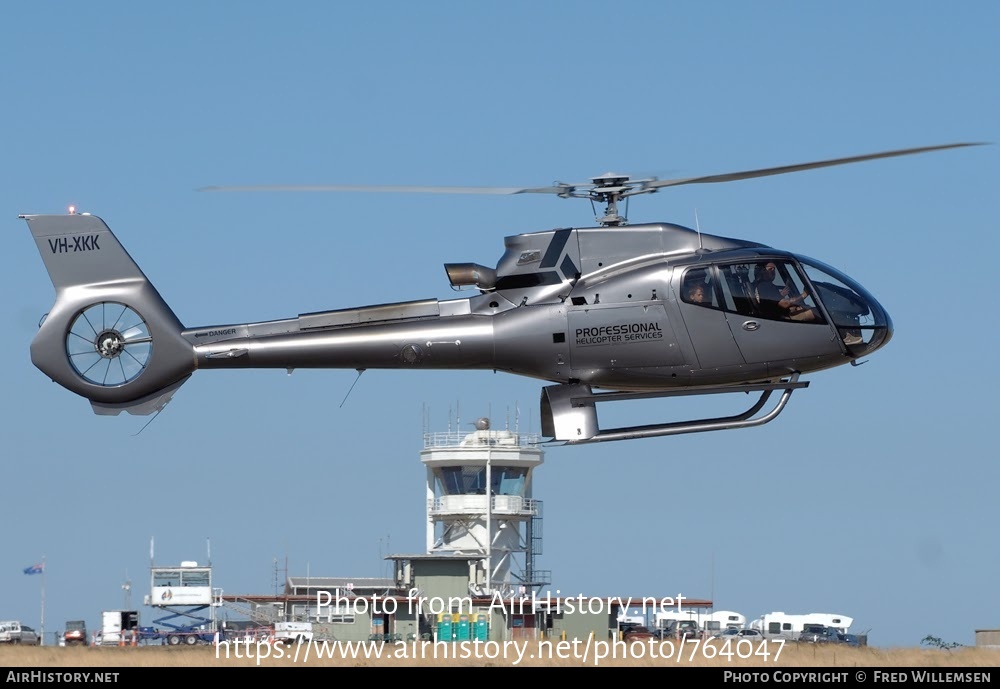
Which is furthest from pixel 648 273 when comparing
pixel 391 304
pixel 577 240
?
pixel 391 304

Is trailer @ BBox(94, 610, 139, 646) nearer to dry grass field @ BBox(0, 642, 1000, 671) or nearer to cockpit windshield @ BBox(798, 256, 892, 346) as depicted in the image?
dry grass field @ BBox(0, 642, 1000, 671)

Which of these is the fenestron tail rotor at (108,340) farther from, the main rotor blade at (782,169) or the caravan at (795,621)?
the caravan at (795,621)

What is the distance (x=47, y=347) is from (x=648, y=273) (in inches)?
428

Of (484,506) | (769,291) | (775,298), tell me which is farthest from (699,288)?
(484,506)

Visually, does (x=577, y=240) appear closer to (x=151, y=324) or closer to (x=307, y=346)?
(x=307, y=346)

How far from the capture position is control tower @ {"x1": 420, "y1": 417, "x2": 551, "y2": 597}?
239ft

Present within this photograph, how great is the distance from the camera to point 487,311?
28.1m

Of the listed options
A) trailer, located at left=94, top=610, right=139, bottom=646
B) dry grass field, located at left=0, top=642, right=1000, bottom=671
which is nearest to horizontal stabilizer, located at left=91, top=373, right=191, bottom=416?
dry grass field, located at left=0, top=642, right=1000, bottom=671

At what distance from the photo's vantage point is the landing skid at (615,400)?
27.4 m

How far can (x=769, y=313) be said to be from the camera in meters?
27.1

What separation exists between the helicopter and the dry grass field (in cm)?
388

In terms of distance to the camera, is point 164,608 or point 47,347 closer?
point 47,347
